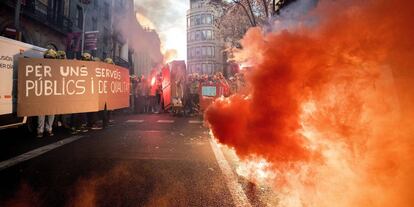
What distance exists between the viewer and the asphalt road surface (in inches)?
137

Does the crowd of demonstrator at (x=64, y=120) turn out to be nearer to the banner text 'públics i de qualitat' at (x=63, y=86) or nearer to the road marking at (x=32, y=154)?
the banner text 'públics i de qualitat' at (x=63, y=86)

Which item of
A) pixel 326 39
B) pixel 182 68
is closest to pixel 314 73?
pixel 326 39

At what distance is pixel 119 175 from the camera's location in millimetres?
4484

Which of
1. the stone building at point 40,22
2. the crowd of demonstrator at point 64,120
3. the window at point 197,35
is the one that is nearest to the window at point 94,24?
the stone building at point 40,22

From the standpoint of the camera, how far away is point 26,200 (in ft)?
11.1

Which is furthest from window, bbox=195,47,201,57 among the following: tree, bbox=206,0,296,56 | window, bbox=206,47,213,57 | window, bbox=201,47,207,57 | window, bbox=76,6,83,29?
window, bbox=76,6,83,29

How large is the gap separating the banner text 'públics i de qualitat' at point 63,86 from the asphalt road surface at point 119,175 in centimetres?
102

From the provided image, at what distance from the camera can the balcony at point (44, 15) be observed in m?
17.6

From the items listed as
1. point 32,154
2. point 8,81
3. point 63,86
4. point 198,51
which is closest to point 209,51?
point 198,51

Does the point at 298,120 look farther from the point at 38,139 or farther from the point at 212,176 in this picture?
the point at 38,139

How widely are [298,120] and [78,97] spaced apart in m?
6.32

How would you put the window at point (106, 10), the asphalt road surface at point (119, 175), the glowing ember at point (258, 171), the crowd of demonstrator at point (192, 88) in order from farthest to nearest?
the window at point (106, 10), the crowd of demonstrator at point (192, 88), the glowing ember at point (258, 171), the asphalt road surface at point (119, 175)

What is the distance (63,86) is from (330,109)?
680 cm

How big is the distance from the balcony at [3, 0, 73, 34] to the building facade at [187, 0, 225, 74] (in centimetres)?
4192
